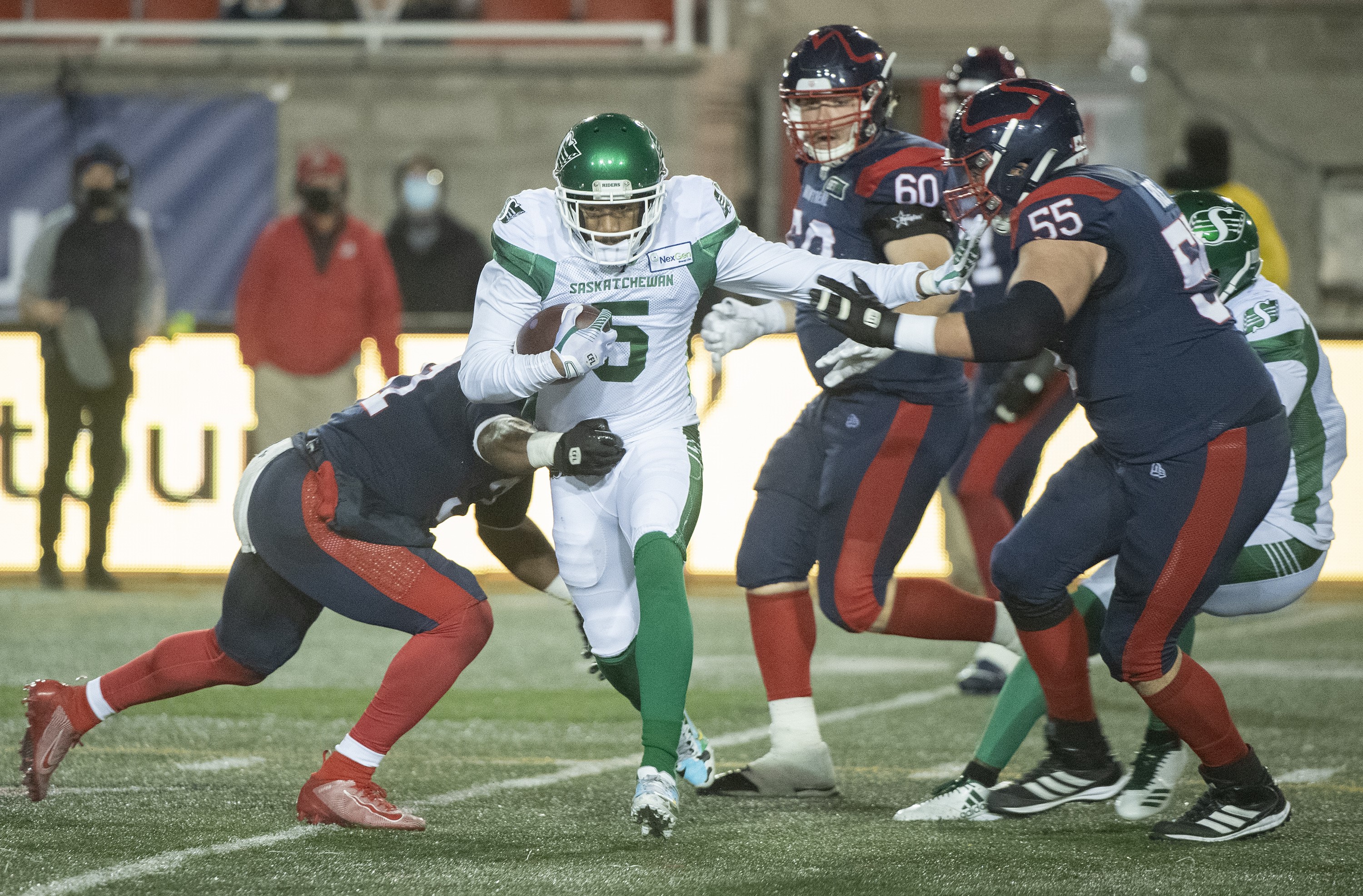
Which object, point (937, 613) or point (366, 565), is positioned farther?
point (937, 613)

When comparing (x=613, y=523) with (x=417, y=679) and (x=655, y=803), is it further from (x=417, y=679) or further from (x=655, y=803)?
(x=655, y=803)

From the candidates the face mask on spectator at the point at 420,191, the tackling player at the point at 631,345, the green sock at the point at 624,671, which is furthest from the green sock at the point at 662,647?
the face mask on spectator at the point at 420,191

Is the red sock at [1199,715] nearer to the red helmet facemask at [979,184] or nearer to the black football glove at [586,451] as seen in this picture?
the red helmet facemask at [979,184]

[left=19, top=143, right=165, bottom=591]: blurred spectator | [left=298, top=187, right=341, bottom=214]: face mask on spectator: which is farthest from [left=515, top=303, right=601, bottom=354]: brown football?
[left=19, top=143, right=165, bottom=591]: blurred spectator

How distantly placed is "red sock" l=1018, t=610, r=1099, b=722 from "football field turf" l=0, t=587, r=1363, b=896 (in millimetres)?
254

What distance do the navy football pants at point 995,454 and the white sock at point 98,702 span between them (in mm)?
3036

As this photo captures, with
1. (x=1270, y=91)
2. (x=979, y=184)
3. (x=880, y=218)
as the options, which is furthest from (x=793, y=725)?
(x=1270, y=91)

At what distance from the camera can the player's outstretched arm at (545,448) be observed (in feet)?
12.1

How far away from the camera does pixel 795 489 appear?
14.6ft

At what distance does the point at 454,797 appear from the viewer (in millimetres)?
4051

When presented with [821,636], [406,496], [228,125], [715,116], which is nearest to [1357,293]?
[715,116]

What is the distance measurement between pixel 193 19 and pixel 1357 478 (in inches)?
309

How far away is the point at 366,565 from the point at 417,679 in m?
0.26

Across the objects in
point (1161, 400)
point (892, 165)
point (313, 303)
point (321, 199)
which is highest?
point (892, 165)
